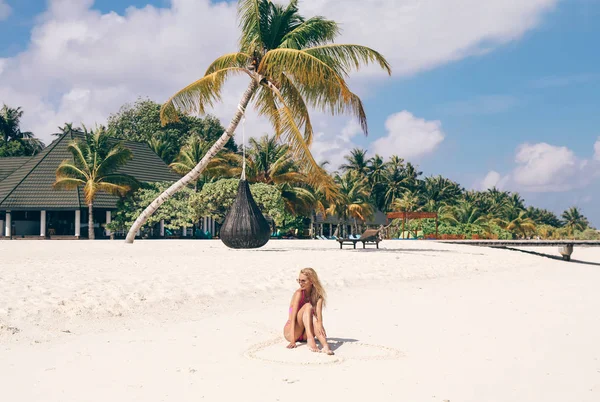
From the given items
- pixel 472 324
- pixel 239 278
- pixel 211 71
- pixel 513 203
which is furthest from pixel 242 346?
pixel 513 203

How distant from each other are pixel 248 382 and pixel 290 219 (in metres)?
35.5

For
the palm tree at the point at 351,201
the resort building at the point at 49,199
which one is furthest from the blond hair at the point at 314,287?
the palm tree at the point at 351,201

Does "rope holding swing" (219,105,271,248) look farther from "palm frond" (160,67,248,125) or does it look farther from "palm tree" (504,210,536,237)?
"palm tree" (504,210,536,237)

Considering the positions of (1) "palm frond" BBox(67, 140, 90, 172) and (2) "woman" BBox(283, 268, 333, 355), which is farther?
(1) "palm frond" BBox(67, 140, 90, 172)

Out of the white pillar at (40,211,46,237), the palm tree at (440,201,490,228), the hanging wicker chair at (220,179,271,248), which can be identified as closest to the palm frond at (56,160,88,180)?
the white pillar at (40,211,46,237)

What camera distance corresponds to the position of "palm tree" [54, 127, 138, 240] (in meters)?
32.3

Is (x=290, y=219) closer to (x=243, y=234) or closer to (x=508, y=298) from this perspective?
(x=243, y=234)

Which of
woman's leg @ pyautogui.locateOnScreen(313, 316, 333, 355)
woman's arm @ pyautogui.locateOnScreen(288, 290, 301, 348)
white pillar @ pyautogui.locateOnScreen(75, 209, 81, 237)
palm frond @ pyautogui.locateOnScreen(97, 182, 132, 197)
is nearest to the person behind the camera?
Answer: woman's leg @ pyautogui.locateOnScreen(313, 316, 333, 355)

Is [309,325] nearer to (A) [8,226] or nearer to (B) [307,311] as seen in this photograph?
(B) [307,311]

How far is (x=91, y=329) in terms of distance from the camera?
6953mm

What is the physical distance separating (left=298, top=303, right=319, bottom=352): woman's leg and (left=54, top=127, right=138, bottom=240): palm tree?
2838 cm

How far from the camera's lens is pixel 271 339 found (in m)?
6.26

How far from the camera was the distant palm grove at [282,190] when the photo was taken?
3456cm

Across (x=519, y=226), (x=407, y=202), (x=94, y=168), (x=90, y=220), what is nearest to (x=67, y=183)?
(x=94, y=168)
